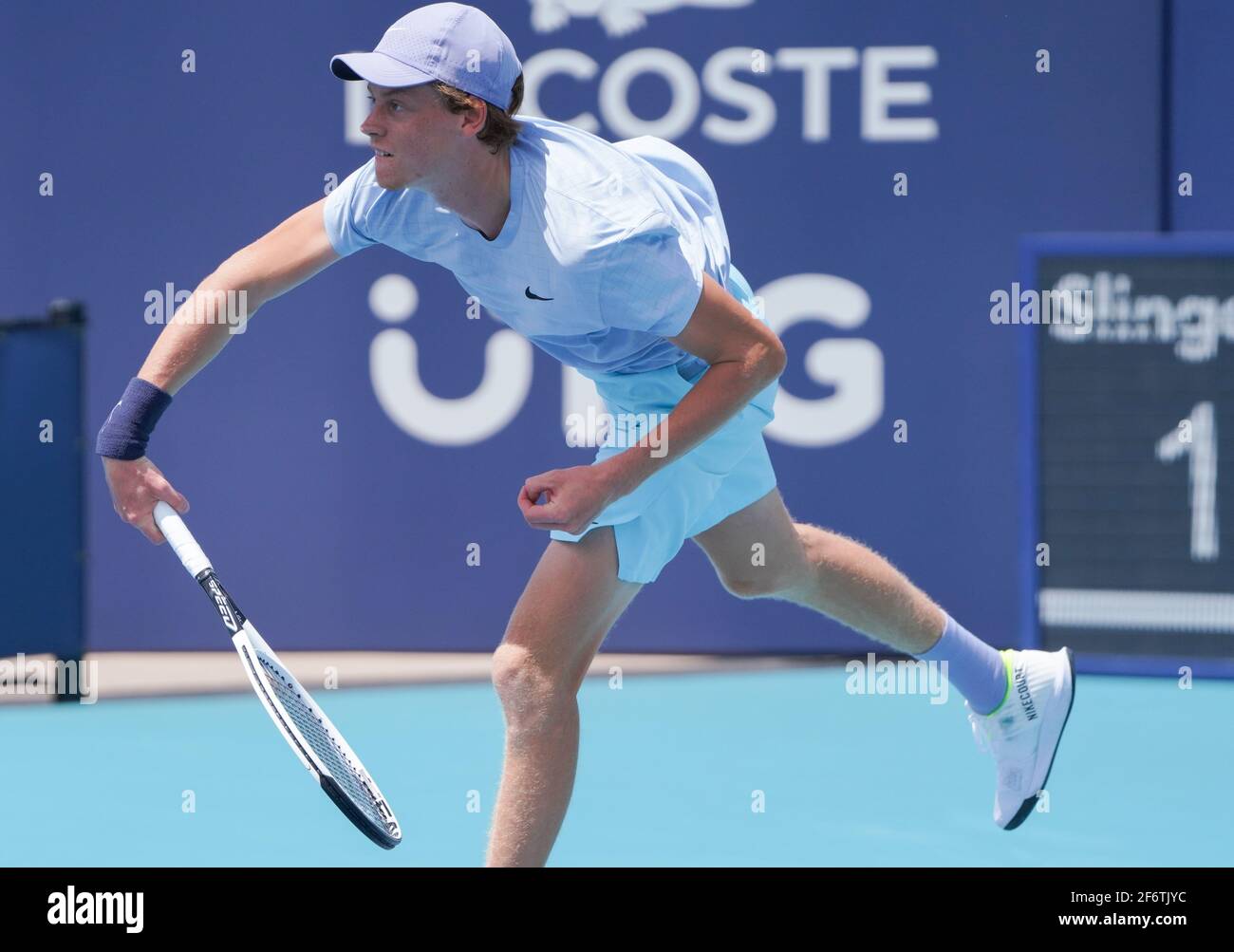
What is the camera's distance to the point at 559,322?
3.29m

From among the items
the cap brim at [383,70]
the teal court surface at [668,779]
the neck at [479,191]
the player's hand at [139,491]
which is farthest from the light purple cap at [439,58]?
the teal court surface at [668,779]

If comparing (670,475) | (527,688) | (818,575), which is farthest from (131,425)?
(818,575)

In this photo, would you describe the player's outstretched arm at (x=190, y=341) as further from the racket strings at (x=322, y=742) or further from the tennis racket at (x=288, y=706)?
the racket strings at (x=322, y=742)

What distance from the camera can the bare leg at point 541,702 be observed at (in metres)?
3.28

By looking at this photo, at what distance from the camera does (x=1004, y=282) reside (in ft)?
21.3

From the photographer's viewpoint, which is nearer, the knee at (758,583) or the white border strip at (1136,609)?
the knee at (758,583)

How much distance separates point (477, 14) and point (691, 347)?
0.68 meters

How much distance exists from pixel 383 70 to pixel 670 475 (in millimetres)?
877

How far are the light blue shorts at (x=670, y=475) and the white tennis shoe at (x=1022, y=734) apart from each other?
890mm

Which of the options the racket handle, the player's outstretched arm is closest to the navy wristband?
the player's outstretched arm

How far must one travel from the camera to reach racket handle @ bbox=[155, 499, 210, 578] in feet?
11.3

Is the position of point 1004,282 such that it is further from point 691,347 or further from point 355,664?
point 691,347
